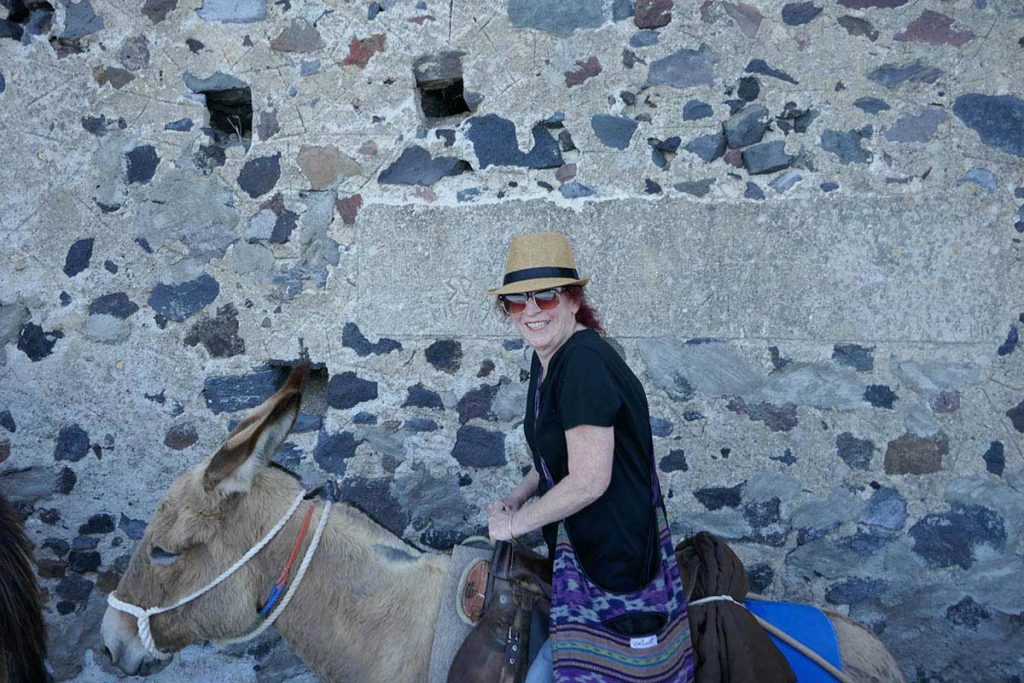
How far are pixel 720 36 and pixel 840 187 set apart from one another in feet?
3.01

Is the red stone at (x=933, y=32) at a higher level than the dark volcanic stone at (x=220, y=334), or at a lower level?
higher

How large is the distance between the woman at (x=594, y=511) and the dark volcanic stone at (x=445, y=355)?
4.90 ft

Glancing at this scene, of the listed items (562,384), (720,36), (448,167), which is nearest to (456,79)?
(448,167)

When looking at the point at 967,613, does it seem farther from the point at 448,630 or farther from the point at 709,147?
the point at 448,630

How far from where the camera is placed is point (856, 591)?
3.45 metres

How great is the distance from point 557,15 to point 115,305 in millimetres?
2684

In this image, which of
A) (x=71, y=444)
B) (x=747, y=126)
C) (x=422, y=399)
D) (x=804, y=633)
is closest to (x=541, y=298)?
(x=804, y=633)

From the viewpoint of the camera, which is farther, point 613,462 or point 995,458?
point 995,458

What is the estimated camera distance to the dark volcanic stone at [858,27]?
3.41 metres

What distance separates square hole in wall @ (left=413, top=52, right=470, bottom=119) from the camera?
3719mm

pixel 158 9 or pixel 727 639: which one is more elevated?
pixel 158 9

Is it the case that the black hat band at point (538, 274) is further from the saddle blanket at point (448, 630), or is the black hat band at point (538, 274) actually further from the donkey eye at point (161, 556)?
the donkey eye at point (161, 556)

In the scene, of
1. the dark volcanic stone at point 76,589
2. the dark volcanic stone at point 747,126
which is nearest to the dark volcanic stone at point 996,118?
the dark volcanic stone at point 747,126

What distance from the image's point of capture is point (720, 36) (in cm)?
351
